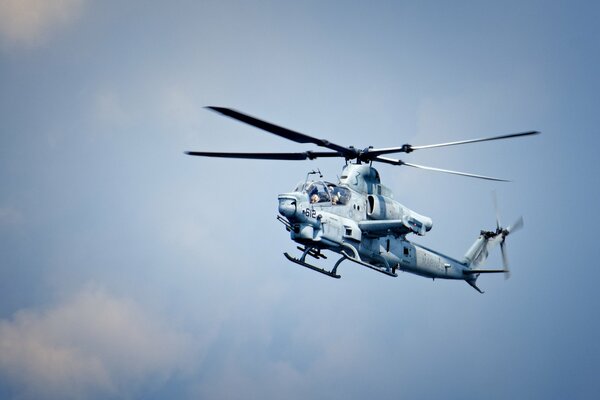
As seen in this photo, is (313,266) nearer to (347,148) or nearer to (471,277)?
(347,148)

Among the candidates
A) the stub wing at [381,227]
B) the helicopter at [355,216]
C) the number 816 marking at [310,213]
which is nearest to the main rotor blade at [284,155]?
the helicopter at [355,216]

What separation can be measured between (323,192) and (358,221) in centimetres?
283

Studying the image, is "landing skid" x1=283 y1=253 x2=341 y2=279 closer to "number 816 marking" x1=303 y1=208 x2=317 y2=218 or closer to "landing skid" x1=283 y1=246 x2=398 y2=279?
"landing skid" x1=283 y1=246 x2=398 y2=279

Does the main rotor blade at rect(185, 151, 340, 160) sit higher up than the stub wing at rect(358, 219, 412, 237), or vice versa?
the main rotor blade at rect(185, 151, 340, 160)

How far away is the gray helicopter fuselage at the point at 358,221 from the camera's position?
33000mm

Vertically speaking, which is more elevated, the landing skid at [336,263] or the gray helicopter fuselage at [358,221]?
the gray helicopter fuselage at [358,221]

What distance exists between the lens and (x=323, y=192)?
34.1m

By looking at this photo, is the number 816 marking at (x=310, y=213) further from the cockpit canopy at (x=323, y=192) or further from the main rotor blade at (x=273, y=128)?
the main rotor blade at (x=273, y=128)

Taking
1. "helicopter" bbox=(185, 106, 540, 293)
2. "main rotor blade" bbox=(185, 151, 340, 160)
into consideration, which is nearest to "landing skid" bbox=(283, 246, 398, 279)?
"helicopter" bbox=(185, 106, 540, 293)

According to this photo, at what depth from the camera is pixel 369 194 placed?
36.2m

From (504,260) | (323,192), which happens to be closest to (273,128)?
(323,192)

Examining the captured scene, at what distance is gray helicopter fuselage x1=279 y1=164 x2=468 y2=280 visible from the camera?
33.0 meters

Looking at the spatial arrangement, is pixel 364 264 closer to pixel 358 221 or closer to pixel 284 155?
pixel 358 221

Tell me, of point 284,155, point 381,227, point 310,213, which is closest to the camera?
point 310,213
